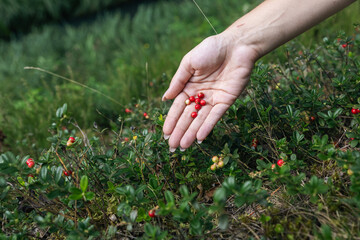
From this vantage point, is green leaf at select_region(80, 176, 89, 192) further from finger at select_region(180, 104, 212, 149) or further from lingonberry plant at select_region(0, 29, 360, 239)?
finger at select_region(180, 104, 212, 149)

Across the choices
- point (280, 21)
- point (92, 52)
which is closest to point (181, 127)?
point (280, 21)

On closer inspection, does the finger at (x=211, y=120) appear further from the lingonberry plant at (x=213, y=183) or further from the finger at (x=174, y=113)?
the finger at (x=174, y=113)

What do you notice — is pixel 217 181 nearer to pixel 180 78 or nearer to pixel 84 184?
pixel 180 78

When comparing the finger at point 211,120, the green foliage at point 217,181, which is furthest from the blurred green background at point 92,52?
the finger at point 211,120

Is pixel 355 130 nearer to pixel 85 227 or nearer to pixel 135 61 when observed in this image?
pixel 85 227

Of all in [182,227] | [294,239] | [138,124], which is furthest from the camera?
[138,124]

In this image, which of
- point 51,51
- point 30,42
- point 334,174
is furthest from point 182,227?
point 30,42

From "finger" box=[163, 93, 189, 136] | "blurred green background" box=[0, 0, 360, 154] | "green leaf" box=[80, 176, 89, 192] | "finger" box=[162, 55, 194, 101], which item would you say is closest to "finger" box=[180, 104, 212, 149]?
"finger" box=[163, 93, 189, 136]
